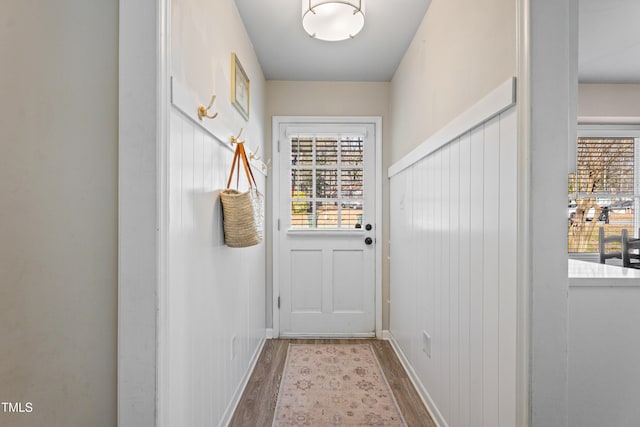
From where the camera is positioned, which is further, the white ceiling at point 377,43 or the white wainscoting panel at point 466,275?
the white ceiling at point 377,43

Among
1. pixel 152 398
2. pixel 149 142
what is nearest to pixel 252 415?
pixel 152 398

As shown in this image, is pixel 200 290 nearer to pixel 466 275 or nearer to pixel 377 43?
pixel 466 275

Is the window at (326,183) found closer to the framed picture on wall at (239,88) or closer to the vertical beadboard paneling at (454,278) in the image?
the framed picture on wall at (239,88)

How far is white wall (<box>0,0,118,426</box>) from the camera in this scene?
0.92m

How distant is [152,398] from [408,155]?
85.5 inches

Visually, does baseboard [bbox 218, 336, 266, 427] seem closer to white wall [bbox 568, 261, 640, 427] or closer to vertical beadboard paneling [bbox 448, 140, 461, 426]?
vertical beadboard paneling [bbox 448, 140, 461, 426]

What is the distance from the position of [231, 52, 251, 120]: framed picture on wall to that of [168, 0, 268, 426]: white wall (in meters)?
0.06

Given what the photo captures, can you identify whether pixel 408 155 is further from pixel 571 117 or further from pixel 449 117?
pixel 571 117

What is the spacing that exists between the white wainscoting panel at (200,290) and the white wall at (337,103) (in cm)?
140

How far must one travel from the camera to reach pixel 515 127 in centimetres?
122

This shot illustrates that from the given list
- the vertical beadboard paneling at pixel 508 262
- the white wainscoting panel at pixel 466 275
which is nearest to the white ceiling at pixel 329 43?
the white wainscoting panel at pixel 466 275

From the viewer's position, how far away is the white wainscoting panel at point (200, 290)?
1288 millimetres

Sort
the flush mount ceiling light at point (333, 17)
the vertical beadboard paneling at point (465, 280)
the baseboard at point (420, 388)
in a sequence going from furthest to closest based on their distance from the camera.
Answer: the baseboard at point (420, 388) < the flush mount ceiling light at point (333, 17) < the vertical beadboard paneling at point (465, 280)

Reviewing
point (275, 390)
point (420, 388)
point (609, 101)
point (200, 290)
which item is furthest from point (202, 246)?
point (609, 101)
